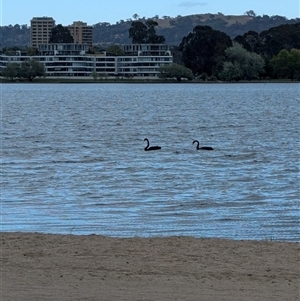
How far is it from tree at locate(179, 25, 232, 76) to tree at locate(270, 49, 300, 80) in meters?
9.16

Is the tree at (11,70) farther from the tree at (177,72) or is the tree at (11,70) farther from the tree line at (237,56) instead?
the tree at (177,72)

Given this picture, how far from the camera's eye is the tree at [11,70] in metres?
184

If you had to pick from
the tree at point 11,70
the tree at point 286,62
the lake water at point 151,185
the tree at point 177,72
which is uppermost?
the lake water at point 151,185

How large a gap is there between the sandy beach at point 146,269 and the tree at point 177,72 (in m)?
152

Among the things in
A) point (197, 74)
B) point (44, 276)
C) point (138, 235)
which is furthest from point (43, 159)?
point (197, 74)

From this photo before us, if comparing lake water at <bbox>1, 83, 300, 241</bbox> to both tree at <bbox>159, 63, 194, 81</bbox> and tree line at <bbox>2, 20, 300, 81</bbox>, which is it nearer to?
tree line at <bbox>2, 20, 300, 81</bbox>

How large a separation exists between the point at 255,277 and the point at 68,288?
5.92ft

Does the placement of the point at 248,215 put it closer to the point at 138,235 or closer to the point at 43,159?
the point at 138,235

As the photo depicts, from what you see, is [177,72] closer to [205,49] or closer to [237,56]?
[205,49]

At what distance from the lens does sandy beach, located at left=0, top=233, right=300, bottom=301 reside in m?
7.47

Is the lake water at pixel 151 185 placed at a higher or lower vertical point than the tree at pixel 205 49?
higher

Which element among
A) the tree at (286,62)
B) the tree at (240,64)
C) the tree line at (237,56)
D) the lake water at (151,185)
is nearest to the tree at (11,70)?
the tree line at (237,56)

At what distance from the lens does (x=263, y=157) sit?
89.0 feet

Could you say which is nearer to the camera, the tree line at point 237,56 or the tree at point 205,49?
the tree line at point 237,56
